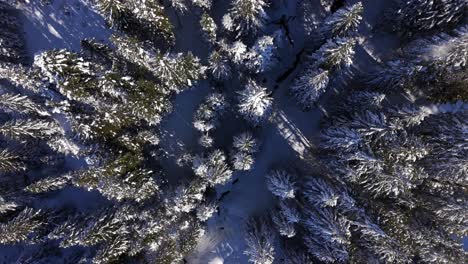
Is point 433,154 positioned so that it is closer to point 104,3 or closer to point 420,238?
point 420,238

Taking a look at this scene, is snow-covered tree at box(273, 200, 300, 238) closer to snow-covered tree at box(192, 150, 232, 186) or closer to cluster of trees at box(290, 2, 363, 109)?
snow-covered tree at box(192, 150, 232, 186)

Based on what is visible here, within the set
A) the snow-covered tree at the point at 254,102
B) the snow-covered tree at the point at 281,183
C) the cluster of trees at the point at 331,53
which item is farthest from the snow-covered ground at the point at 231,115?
the cluster of trees at the point at 331,53

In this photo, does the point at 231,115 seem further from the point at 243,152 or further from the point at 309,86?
the point at 309,86

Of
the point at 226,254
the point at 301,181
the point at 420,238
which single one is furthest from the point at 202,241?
the point at 420,238

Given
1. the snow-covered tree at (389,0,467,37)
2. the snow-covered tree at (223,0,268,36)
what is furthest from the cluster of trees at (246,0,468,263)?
the snow-covered tree at (223,0,268,36)

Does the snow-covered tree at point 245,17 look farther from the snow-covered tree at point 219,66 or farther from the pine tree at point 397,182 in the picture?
the pine tree at point 397,182
